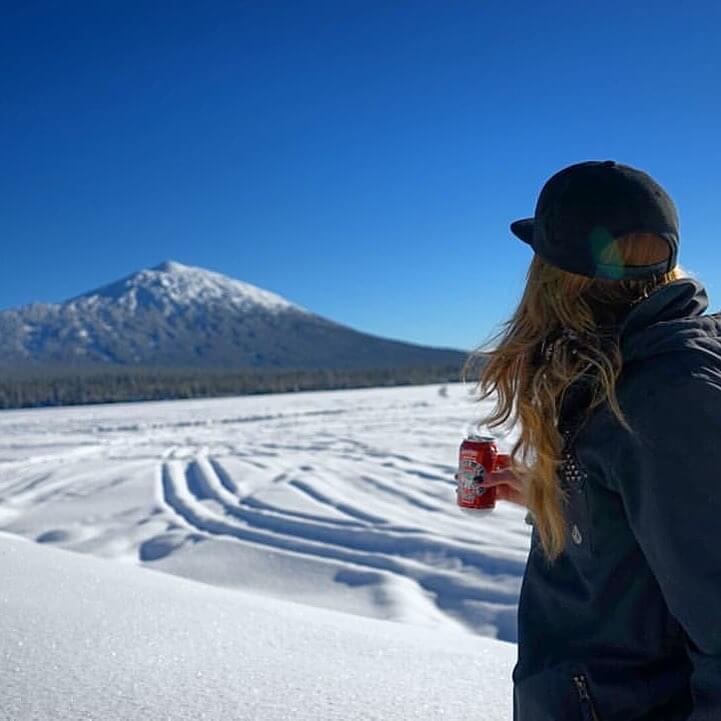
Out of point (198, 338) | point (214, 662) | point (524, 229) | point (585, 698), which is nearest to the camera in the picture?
point (585, 698)

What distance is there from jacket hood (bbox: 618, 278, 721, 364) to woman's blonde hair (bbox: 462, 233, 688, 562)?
3 centimetres

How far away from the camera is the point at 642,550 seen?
1026 millimetres

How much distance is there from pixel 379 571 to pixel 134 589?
2825mm

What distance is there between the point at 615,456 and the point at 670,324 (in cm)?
19

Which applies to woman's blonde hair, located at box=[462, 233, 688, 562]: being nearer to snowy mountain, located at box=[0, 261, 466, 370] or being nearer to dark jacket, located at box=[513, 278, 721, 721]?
dark jacket, located at box=[513, 278, 721, 721]

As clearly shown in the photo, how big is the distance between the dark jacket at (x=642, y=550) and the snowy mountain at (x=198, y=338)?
117m

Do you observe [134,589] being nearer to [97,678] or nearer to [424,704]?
[97,678]

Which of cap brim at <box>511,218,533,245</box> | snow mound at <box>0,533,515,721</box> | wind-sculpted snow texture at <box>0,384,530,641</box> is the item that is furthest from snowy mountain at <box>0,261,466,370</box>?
Result: cap brim at <box>511,218,533,245</box>

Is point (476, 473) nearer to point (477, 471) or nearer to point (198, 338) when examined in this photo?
point (477, 471)

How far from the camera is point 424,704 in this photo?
83.4 inches

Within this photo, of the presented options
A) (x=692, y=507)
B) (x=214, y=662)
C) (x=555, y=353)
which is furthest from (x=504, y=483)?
(x=214, y=662)

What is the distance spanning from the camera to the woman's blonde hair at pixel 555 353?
3.60 ft

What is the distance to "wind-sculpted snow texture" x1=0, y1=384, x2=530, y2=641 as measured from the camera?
554cm

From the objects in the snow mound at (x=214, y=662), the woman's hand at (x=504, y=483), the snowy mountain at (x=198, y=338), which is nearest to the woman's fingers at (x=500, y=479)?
the woman's hand at (x=504, y=483)
